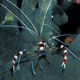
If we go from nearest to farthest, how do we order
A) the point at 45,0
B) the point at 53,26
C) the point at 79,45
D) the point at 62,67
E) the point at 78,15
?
the point at 62,67
the point at 79,45
the point at 45,0
the point at 53,26
the point at 78,15

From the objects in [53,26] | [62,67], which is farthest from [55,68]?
[53,26]

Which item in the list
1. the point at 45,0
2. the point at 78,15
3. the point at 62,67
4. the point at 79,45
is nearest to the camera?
the point at 62,67

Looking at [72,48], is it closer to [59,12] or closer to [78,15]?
[59,12]

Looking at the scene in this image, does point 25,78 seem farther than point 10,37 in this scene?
No

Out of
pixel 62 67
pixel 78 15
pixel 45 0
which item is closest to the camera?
pixel 62 67

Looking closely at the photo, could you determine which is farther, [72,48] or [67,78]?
[72,48]

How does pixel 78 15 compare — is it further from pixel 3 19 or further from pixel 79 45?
Answer: pixel 3 19

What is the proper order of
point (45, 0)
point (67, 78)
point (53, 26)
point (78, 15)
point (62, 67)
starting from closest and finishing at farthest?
point (67, 78) → point (62, 67) → point (45, 0) → point (53, 26) → point (78, 15)

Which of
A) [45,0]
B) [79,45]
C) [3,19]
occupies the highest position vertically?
[45,0]

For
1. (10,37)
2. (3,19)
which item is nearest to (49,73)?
(10,37)

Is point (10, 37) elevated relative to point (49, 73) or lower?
elevated
